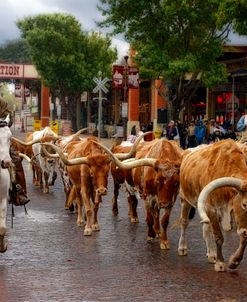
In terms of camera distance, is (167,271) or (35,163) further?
Result: (35,163)

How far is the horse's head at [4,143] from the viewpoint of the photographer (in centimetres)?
935

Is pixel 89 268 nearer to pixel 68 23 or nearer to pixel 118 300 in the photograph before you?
pixel 118 300

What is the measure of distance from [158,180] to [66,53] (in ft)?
124

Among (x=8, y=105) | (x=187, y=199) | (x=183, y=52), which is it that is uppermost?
(x=183, y=52)

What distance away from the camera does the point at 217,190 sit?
29.0 feet

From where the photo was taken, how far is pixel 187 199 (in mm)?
10164

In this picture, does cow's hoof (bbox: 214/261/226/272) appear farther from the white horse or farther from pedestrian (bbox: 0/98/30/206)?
pedestrian (bbox: 0/98/30/206)

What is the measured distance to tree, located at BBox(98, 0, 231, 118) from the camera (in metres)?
27.9

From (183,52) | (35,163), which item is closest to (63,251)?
(35,163)

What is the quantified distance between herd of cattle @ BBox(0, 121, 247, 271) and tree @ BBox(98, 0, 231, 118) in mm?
13871

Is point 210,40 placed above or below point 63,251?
above

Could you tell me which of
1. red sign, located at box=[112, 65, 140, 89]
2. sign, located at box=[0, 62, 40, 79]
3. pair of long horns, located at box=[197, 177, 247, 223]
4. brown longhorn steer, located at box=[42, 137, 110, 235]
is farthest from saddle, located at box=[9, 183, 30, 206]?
sign, located at box=[0, 62, 40, 79]

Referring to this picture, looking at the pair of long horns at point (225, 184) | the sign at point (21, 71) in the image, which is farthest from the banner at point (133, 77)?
the sign at point (21, 71)

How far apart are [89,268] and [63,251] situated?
4.12ft
